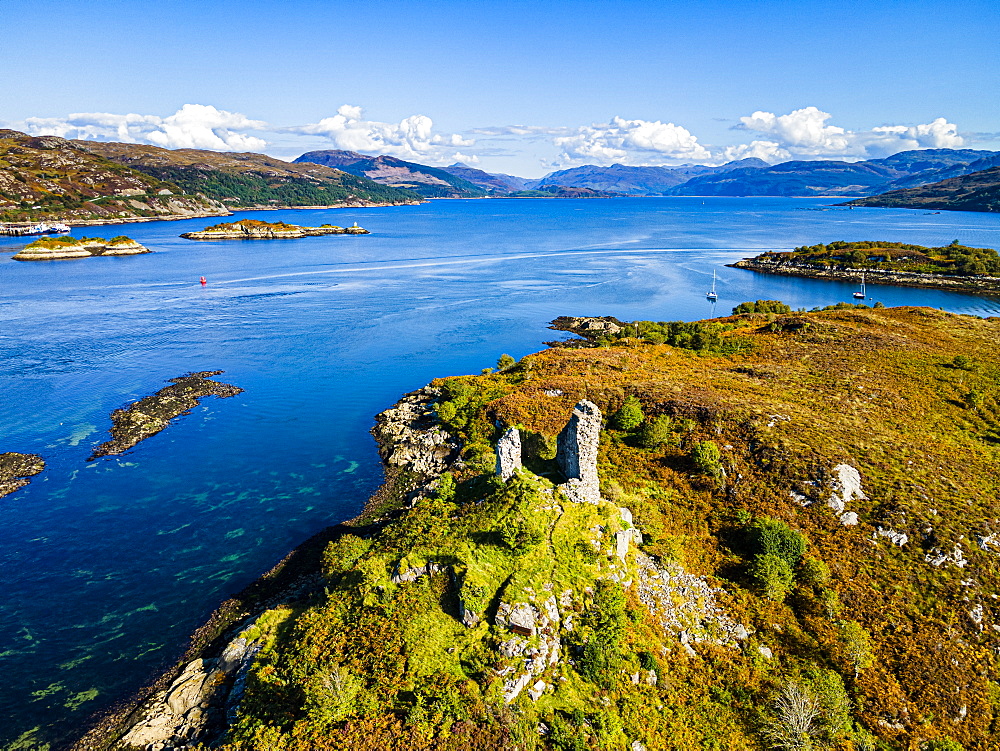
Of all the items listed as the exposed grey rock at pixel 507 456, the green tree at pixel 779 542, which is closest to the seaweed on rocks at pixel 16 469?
the exposed grey rock at pixel 507 456

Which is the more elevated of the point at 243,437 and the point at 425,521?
the point at 425,521

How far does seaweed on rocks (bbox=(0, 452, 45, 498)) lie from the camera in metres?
36.9

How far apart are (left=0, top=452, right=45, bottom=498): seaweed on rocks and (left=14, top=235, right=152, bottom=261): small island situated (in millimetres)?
133586

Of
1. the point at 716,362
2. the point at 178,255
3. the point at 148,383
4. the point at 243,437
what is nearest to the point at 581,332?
the point at 716,362

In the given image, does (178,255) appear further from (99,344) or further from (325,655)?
(325,655)

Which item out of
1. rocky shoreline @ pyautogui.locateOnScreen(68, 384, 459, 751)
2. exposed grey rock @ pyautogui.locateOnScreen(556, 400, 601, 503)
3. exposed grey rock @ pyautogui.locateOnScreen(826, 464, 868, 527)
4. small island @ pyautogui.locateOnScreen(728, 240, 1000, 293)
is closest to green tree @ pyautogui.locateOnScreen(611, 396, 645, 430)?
exposed grey rock @ pyautogui.locateOnScreen(556, 400, 601, 503)

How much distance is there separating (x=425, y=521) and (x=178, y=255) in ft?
514

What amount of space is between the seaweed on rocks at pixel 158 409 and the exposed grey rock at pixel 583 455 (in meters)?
36.9

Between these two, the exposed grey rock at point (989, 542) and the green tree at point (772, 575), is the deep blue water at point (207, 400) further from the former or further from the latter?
the exposed grey rock at point (989, 542)

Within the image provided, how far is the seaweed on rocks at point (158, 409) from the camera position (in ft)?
142

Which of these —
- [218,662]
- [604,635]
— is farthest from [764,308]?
[218,662]

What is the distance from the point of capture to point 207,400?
52.6 metres

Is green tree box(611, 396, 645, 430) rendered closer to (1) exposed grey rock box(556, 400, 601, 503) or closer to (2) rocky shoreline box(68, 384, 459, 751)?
(1) exposed grey rock box(556, 400, 601, 503)

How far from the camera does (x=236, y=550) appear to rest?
101 ft
